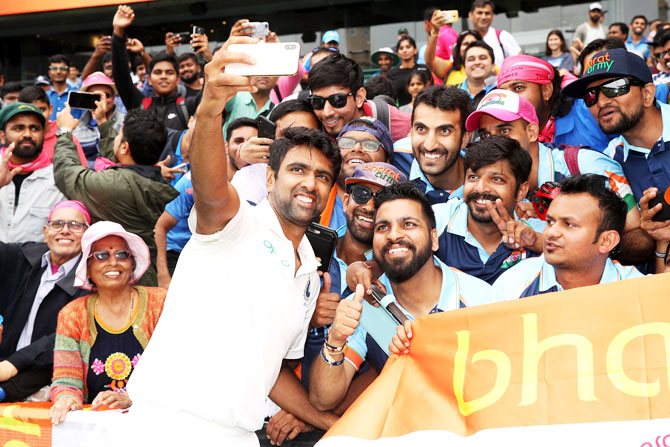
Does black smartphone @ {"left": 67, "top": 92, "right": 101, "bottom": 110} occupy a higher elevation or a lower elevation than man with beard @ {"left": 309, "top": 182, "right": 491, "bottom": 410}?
higher

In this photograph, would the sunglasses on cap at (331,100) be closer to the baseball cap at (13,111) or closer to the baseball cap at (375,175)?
the baseball cap at (375,175)

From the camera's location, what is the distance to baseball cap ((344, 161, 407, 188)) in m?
4.67

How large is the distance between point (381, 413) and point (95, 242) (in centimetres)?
226

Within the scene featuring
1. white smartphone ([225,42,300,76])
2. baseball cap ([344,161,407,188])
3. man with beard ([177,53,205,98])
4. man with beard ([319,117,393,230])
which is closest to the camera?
white smartphone ([225,42,300,76])

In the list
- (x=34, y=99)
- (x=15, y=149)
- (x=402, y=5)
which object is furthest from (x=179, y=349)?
(x=402, y=5)

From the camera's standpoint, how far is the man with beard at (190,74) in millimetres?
9427

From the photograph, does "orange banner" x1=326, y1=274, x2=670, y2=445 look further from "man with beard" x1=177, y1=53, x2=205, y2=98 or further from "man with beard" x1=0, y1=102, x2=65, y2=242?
"man with beard" x1=177, y1=53, x2=205, y2=98

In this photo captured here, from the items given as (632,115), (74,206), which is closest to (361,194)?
(632,115)

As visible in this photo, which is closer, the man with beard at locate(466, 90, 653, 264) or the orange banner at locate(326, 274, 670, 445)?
the orange banner at locate(326, 274, 670, 445)

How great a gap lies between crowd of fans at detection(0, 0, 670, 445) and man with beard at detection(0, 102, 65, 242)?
0.02 meters

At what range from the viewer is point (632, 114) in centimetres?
484

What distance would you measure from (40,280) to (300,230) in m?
2.75

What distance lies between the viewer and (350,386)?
4.14m

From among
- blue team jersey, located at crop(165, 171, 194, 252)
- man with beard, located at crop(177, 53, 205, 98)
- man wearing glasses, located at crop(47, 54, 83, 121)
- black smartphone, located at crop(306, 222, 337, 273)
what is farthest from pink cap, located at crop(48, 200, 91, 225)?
man wearing glasses, located at crop(47, 54, 83, 121)
